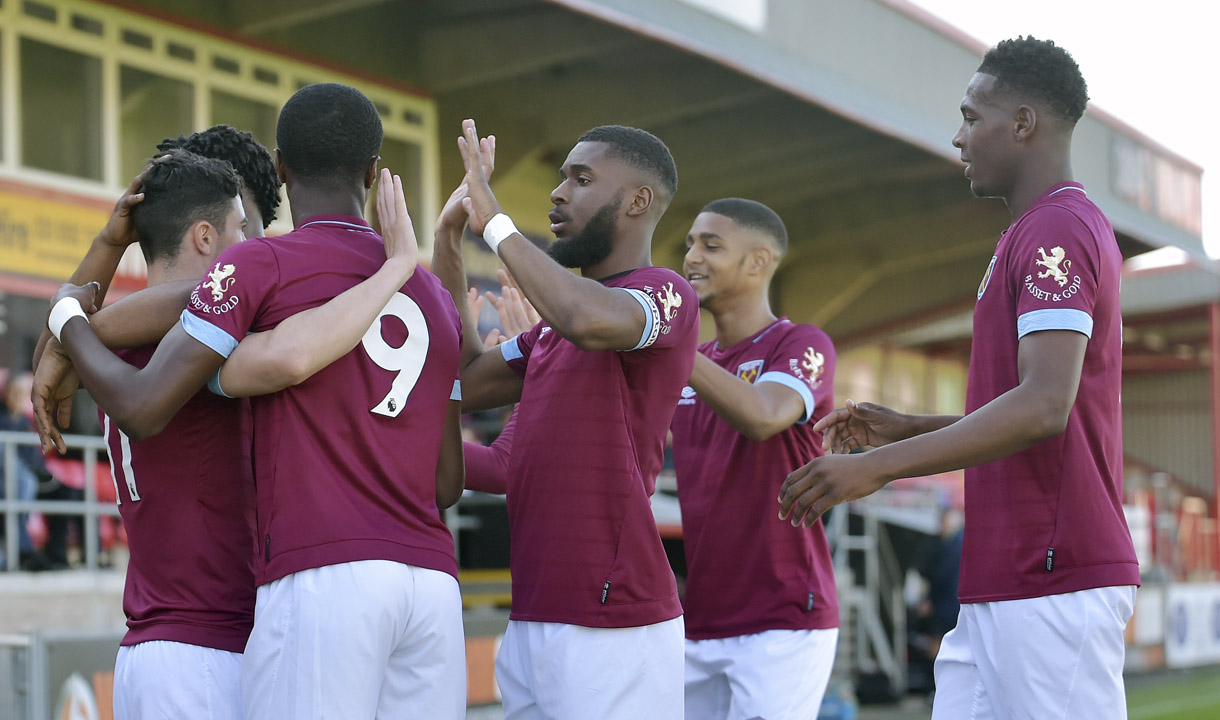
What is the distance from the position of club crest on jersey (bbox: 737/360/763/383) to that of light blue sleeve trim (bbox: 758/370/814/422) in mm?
182

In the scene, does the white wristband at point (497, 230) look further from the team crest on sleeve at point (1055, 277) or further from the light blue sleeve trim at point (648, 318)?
the team crest on sleeve at point (1055, 277)

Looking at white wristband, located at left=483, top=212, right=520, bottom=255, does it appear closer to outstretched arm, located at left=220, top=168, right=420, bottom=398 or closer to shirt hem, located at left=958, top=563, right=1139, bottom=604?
outstretched arm, located at left=220, top=168, right=420, bottom=398

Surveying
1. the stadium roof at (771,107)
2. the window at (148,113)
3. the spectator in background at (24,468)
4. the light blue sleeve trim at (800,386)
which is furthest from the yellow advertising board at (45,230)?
the light blue sleeve trim at (800,386)

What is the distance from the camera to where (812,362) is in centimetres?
532

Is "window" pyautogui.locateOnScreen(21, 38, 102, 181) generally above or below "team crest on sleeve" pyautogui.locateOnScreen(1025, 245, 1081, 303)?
above

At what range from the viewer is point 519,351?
4418 millimetres

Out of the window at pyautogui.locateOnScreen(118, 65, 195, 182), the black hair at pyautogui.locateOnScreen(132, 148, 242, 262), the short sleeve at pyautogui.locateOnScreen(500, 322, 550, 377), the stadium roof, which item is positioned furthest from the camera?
the stadium roof

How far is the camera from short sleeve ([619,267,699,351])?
3.73 metres

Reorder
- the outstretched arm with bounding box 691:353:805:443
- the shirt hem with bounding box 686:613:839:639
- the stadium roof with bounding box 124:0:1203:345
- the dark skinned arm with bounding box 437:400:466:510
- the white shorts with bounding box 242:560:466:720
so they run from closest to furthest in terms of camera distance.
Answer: the white shorts with bounding box 242:560:466:720 → the dark skinned arm with bounding box 437:400:466:510 → the outstretched arm with bounding box 691:353:805:443 → the shirt hem with bounding box 686:613:839:639 → the stadium roof with bounding box 124:0:1203:345

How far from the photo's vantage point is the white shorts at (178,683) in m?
3.27

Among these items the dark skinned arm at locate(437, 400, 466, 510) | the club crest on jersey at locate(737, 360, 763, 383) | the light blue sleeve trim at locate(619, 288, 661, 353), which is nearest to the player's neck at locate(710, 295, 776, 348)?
the club crest on jersey at locate(737, 360, 763, 383)

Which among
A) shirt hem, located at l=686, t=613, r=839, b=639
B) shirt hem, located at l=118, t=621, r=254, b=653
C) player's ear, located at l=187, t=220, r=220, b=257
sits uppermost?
player's ear, located at l=187, t=220, r=220, b=257

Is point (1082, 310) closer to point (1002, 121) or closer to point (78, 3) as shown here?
point (1002, 121)

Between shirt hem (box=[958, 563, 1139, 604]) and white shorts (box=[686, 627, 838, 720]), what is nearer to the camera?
shirt hem (box=[958, 563, 1139, 604])
